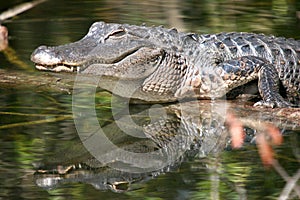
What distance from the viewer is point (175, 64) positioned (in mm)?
6641

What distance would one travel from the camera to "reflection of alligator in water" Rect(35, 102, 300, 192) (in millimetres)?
4590

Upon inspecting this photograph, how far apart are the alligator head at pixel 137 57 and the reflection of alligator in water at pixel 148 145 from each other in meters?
0.24

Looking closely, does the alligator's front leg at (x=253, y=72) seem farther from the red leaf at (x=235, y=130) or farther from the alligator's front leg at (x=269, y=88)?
the red leaf at (x=235, y=130)

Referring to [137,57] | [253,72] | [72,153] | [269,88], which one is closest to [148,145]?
[72,153]

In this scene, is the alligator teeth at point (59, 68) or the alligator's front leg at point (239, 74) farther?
the alligator's front leg at point (239, 74)

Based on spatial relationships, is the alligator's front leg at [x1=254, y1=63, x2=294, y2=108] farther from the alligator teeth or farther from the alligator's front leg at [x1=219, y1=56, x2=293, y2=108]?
the alligator teeth

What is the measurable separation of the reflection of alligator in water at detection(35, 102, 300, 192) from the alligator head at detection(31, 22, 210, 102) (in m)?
0.24

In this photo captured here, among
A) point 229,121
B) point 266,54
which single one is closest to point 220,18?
point 266,54

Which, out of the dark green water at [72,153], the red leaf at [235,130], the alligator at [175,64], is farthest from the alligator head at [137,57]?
the red leaf at [235,130]

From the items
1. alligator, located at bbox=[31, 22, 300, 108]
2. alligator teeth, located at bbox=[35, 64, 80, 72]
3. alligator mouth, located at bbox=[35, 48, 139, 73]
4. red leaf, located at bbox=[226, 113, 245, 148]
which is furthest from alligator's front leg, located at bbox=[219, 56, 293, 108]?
alligator teeth, located at bbox=[35, 64, 80, 72]

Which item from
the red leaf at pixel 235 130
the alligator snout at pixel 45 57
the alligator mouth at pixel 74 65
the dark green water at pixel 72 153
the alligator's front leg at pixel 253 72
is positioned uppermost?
the alligator snout at pixel 45 57

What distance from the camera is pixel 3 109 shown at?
6.05 meters

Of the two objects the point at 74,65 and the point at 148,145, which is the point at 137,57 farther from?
the point at 148,145

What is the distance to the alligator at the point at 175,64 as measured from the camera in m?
6.40
